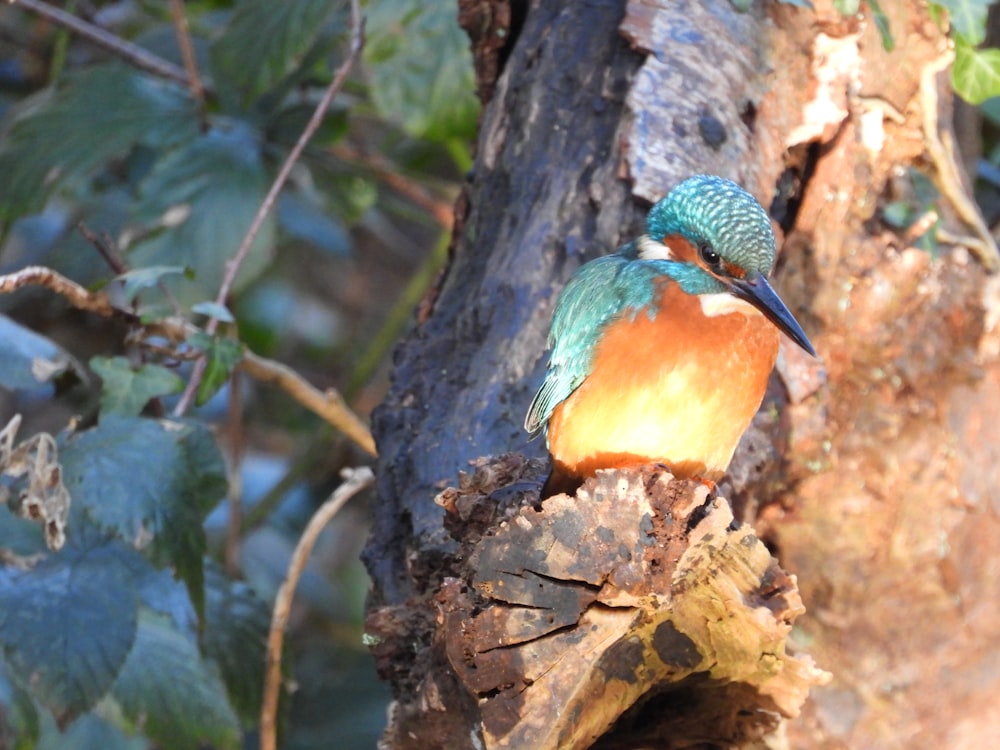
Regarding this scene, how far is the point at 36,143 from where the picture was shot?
112 inches

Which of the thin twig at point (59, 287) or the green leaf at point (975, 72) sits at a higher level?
the green leaf at point (975, 72)

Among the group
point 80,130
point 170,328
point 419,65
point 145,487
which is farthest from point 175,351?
point 419,65

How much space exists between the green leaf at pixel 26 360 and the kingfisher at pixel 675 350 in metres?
0.92

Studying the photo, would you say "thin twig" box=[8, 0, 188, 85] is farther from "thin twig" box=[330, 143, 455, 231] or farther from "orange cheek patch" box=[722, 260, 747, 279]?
"orange cheek patch" box=[722, 260, 747, 279]

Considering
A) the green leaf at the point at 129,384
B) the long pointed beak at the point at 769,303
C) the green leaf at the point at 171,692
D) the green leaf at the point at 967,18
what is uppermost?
the green leaf at the point at 967,18

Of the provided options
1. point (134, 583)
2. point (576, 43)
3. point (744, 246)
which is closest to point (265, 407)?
point (134, 583)

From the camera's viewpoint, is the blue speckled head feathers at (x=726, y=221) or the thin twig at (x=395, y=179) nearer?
the blue speckled head feathers at (x=726, y=221)

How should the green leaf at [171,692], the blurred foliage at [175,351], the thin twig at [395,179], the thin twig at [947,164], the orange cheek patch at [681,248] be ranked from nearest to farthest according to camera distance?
the orange cheek patch at [681,248], the blurred foliage at [175,351], the green leaf at [171,692], the thin twig at [947,164], the thin twig at [395,179]

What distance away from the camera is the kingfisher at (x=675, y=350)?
5.75 ft

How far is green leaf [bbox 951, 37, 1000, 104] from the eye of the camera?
2.23 meters

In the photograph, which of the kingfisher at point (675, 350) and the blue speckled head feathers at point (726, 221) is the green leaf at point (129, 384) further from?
the blue speckled head feathers at point (726, 221)

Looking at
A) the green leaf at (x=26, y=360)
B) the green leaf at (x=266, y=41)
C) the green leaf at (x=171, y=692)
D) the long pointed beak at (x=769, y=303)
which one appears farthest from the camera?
the green leaf at (x=266, y=41)

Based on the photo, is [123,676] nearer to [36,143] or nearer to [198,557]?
[198,557]

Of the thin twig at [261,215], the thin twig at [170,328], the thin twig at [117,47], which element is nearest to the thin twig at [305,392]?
the thin twig at [170,328]
